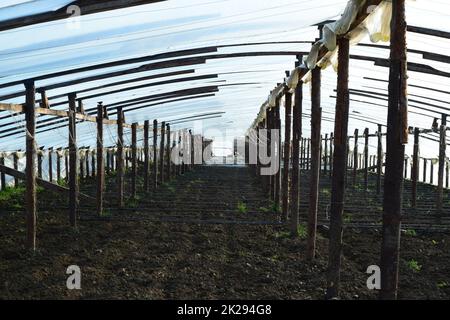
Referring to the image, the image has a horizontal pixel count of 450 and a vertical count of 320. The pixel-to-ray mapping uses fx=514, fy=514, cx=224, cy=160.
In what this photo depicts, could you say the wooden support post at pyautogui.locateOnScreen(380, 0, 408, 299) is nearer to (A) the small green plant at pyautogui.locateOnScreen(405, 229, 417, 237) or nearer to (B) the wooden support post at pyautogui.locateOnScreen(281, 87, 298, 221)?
(B) the wooden support post at pyautogui.locateOnScreen(281, 87, 298, 221)

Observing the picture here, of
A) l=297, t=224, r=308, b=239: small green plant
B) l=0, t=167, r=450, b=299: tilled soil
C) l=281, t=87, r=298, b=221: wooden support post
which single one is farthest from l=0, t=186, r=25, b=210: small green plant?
l=297, t=224, r=308, b=239: small green plant

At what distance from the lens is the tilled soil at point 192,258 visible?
5.02 meters

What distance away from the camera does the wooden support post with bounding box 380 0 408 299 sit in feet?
10.5

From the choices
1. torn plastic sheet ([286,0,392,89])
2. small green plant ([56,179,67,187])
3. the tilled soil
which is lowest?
the tilled soil

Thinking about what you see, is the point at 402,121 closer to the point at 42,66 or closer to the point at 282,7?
the point at 282,7

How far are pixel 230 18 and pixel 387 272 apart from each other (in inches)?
128

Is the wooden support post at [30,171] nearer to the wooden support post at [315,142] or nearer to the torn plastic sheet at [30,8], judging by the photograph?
the torn plastic sheet at [30,8]

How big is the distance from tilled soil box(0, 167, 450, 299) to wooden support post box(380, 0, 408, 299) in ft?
5.61

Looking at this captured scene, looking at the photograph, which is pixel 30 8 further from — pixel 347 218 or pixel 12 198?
pixel 12 198

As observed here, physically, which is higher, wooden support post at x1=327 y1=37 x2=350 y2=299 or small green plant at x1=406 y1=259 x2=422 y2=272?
wooden support post at x1=327 y1=37 x2=350 y2=299

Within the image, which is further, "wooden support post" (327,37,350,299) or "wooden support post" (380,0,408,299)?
"wooden support post" (327,37,350,299)

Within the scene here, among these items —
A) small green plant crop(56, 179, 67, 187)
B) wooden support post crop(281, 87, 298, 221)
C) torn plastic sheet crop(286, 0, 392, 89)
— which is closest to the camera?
torn plastic sheet crop(286, 0, 392, 89)

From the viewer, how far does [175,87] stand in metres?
10.7
